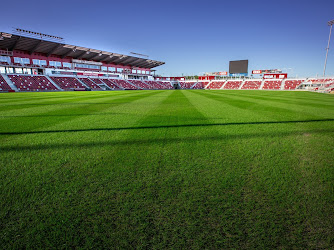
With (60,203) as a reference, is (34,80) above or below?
Result: above

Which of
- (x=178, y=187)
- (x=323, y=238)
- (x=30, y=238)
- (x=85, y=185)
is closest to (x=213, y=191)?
(x=178, y=187)

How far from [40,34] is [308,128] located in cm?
5593

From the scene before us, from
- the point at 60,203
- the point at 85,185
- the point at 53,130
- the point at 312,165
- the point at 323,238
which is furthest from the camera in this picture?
the point at 53,130

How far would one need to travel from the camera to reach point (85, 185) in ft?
6.70

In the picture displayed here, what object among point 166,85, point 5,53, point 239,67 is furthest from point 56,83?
point 239,67

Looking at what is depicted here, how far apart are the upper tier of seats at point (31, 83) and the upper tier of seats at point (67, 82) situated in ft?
6.91

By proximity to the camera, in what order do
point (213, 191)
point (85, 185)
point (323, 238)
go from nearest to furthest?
point (323, 238)
point (213, 191)
point (85, 185)

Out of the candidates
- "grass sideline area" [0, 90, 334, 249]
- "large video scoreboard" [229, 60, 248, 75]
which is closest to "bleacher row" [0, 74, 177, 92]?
"large video scoreboard" [229, 60, 248, 75]

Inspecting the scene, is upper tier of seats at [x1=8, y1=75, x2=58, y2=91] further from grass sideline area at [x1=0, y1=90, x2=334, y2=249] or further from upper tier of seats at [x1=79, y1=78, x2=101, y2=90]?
grass sideline area at [x1=0, y1=90, x2=334, y2=249]

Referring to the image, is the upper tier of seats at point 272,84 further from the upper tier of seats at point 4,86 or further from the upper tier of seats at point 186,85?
the upper tier of seats at point 4,86

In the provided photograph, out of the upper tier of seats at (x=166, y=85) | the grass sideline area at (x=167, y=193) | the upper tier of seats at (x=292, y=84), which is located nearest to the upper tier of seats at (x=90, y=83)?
the upper tier of seats at (x=166, y=85)

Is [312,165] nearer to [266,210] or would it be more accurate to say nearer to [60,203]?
[266,210]

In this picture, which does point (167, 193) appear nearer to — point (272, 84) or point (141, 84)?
point (141, 84)

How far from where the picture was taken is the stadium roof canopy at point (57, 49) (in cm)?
3617
